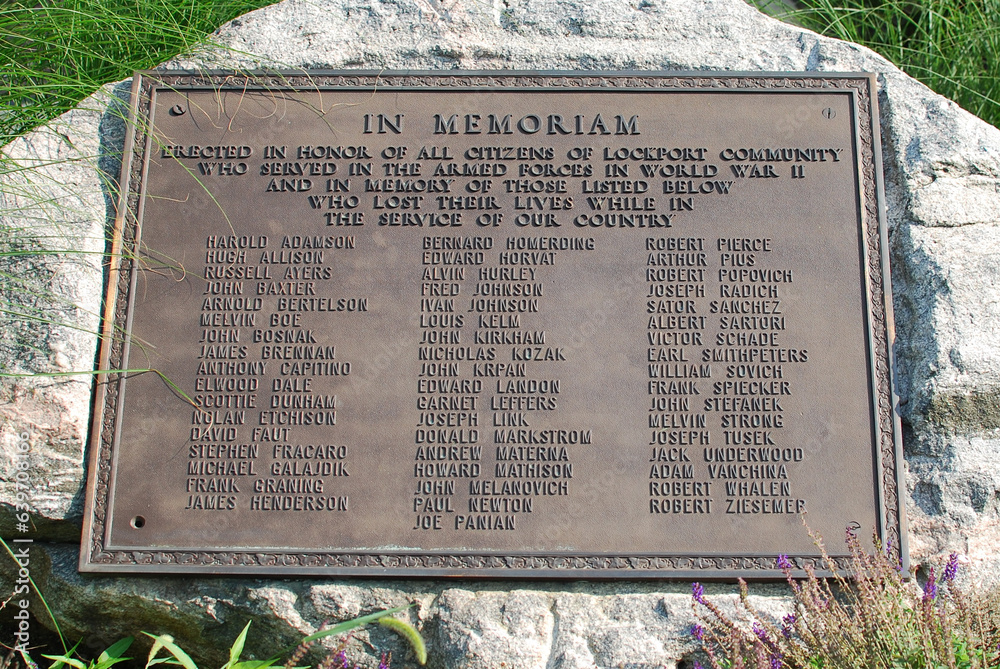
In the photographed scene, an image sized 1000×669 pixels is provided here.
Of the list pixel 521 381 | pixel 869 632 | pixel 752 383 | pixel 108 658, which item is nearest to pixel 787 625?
pixel 869 632

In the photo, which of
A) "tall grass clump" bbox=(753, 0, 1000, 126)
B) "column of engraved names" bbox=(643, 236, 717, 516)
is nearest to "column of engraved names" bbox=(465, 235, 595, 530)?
"column of engraved names" bbox=(643, 236, 717, 516)

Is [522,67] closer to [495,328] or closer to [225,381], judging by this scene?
[495,328]

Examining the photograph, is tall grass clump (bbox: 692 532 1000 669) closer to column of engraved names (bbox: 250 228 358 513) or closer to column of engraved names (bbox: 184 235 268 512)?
column of engraved names (bbox: 250 228 358 513)

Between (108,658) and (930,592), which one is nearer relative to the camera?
(930,592)

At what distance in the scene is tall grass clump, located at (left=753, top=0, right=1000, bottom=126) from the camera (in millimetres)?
5062

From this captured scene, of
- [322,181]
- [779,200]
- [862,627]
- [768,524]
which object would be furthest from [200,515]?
[779,200]

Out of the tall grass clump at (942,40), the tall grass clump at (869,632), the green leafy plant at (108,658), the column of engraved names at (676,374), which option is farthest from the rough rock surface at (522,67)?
the tall grass clump at (942,40)

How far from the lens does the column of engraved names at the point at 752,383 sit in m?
3.16

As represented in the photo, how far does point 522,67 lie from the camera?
151 inches

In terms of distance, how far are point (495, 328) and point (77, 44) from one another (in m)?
2.85

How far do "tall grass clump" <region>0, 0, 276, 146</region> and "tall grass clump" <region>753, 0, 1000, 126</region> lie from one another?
3.73 metres

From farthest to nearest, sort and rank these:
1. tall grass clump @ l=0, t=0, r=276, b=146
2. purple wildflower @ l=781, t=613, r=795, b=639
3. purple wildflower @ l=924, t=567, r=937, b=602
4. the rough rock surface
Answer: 1. tall grass clump @ l=0, t=0, r=276, b=146
2. the rough rock surface
3. purple wildflower @ l=781, t=613, r=795, b=639
4. purple wildflower @ l=924, t=567, r=937, b=602

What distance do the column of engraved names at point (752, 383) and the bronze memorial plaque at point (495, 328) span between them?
0.04 feet

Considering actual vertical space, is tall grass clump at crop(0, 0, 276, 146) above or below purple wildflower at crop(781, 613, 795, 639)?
above
